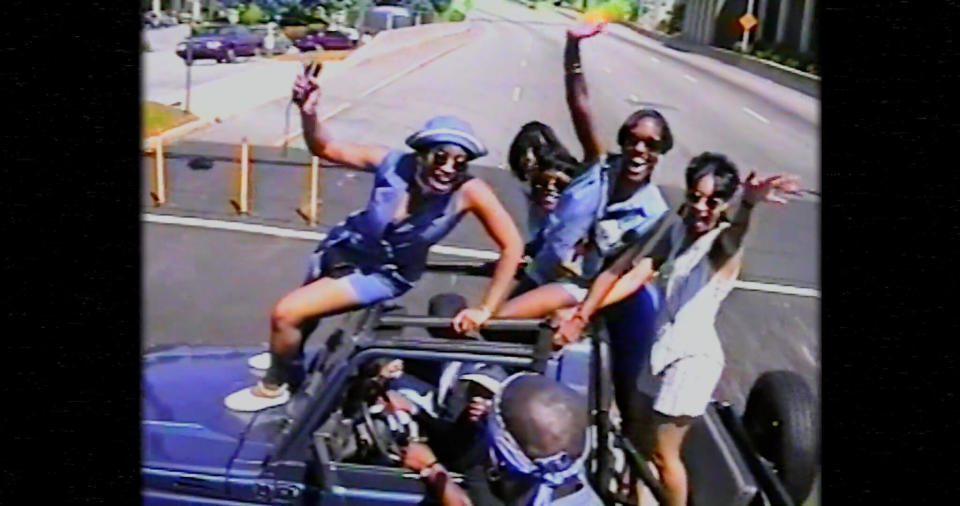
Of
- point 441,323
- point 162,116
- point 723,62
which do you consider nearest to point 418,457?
point 441,323

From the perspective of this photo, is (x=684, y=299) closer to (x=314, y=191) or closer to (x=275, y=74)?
(x=314, y=191)

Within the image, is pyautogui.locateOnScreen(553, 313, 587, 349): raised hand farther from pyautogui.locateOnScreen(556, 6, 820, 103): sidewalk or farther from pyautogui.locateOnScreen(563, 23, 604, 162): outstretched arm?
pyautogui.locateOnScreen(556, 6, 820, 103): sidewalk


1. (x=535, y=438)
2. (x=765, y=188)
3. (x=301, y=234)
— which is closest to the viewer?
(x=535, y=438)

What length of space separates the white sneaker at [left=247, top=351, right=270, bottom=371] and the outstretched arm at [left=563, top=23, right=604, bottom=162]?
0.58 metres

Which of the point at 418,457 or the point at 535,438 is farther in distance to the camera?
the point at 418,457

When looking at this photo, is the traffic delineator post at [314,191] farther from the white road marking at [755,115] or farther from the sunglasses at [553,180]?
the white road marking at [755,115]

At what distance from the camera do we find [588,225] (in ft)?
5.65

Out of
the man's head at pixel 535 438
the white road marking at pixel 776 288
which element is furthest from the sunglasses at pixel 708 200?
the man's head at pixel 535 438

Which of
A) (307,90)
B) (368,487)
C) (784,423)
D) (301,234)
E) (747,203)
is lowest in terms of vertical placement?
(368,487)

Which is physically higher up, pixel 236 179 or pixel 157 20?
pixel 157 20

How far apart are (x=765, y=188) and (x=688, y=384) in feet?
1.04
